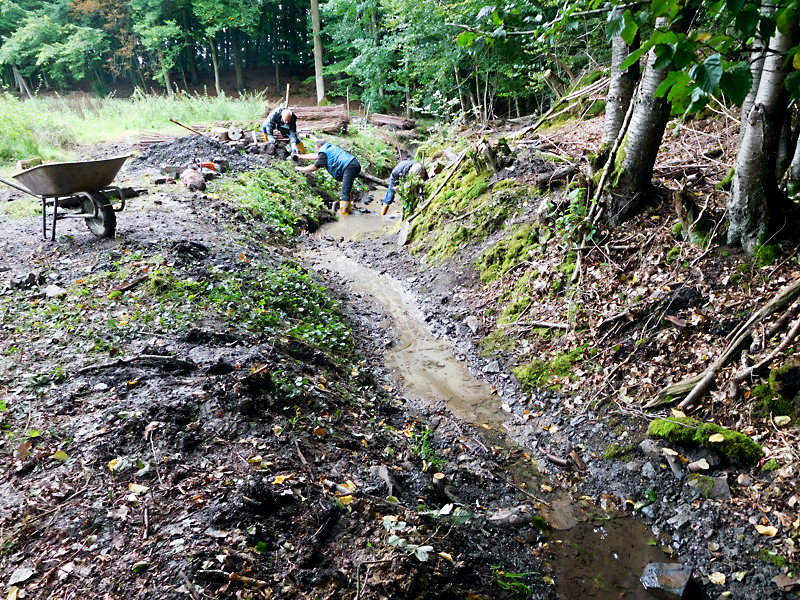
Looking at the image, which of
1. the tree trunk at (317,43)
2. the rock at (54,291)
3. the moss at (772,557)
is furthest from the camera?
the tree trunk at (317,43)

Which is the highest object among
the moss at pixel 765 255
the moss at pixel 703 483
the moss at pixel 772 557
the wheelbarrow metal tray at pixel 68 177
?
the wheelbarrow metal tray at pixel 68 177

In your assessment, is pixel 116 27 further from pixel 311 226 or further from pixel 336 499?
pixel 336 499

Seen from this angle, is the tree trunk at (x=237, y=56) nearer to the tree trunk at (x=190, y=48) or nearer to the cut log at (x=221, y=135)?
the tree trunk at (x=190, y=48)

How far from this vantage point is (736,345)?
13.0 feet

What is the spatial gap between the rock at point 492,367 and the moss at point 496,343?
0.21 m

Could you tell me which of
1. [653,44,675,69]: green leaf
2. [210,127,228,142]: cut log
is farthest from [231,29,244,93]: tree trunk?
[653,44,675,69]: green leaf

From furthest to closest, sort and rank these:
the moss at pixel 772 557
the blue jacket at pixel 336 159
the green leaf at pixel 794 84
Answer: the blue jacket at pixel 336 159 < the moss at pixel 772 557 < the green leaf at pixel 794 84

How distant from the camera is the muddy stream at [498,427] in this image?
126 inches

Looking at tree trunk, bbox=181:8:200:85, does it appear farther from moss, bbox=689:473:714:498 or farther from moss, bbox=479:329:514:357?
moss, bbox=689:473:714:498

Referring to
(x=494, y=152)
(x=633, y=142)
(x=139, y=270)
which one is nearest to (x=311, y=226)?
(x=494, y=152)

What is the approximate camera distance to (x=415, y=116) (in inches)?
907

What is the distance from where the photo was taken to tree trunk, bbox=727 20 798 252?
4.09m

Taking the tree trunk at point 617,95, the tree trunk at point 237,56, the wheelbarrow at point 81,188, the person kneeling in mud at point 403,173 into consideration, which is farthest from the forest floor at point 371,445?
the tree trunk at point 237,56

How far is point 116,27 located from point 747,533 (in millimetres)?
37035
